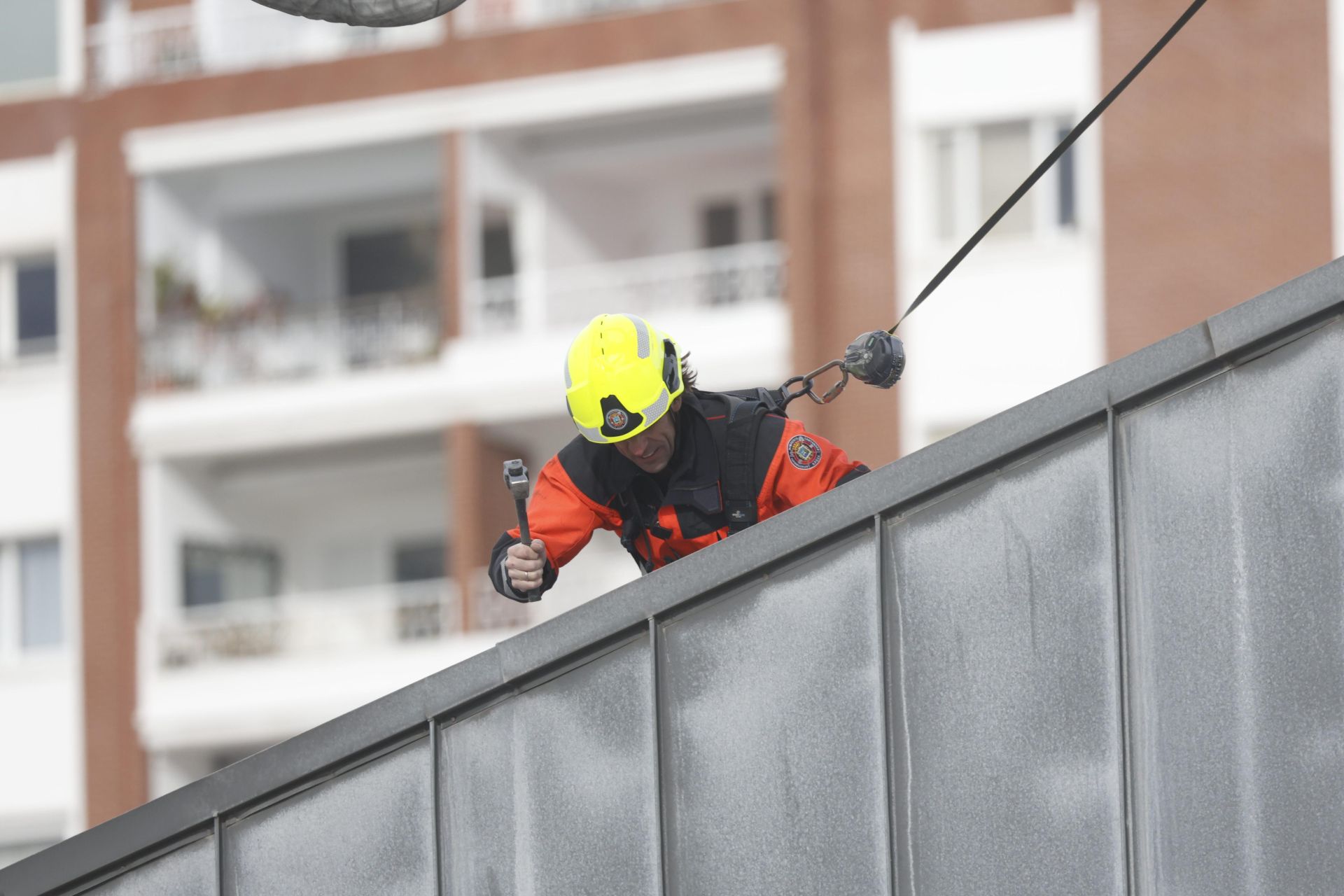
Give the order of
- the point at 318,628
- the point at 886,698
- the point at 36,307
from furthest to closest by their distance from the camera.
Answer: the point at 36,307
the point at 318,628
the point at 886,698

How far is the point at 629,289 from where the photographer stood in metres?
26.6

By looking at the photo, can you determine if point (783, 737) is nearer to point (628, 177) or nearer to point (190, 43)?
point (628, 177)

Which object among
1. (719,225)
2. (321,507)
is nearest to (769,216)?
(719,225)

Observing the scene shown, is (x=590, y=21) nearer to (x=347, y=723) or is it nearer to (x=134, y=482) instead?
(x=134, y=482)

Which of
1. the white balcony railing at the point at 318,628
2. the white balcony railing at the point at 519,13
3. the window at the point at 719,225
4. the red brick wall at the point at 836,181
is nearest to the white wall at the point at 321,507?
the white balcony railing at the point at 318,628

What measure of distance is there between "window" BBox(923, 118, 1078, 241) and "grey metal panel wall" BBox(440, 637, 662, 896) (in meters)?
16.3

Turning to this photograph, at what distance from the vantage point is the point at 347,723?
27.7ft

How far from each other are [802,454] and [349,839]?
2.24 m

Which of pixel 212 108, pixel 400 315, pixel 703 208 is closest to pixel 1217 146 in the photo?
pixel 703 208

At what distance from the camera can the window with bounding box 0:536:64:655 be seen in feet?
89.7

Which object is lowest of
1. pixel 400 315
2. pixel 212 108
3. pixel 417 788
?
pixel 417 788

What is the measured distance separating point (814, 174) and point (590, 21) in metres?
3.24

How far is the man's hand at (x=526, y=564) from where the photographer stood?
7.87 m

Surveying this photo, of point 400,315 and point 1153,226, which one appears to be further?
point 400,315
